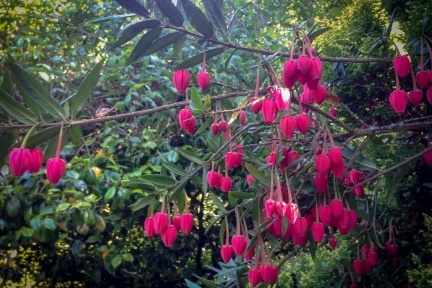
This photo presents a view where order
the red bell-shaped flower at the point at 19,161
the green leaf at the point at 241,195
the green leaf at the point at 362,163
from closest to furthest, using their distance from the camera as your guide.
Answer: the red bell-shaped flower at the point at 19,161 < the green leaf at the point at 362,163 < the green leaf at the point at 241,195

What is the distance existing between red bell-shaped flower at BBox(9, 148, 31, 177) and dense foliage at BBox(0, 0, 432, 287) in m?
0.05

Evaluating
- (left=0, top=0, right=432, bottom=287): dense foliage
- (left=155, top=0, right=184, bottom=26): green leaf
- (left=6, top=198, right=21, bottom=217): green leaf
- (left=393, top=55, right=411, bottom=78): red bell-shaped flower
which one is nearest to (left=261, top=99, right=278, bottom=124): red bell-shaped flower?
(left=0, top=0, right=432, bottom=287): dense foliage

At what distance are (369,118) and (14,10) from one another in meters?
2.63

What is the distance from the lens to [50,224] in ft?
7.34

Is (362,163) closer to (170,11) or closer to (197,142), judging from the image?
(170,11)

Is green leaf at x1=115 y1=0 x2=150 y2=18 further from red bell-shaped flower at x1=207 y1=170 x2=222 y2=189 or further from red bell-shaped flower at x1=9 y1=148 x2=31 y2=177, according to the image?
red bell-shaped flower at x1=207 y1=170 x2=222 y2=189

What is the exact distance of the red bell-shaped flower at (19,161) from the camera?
91 centimetres

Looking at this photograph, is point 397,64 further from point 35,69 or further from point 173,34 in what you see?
point 35,69

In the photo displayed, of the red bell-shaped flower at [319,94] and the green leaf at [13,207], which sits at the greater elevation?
the red bell-shaped flower at [319,94]

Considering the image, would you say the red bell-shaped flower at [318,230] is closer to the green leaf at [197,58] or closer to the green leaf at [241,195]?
the green leaf at [241,195]

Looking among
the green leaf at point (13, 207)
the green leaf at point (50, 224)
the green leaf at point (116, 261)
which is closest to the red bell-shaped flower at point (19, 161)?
the green leaf at point (50, 224)

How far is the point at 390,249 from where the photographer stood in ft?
5.07

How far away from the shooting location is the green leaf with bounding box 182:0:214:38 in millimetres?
1073

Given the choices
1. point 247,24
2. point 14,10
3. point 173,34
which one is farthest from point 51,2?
point 173,34
